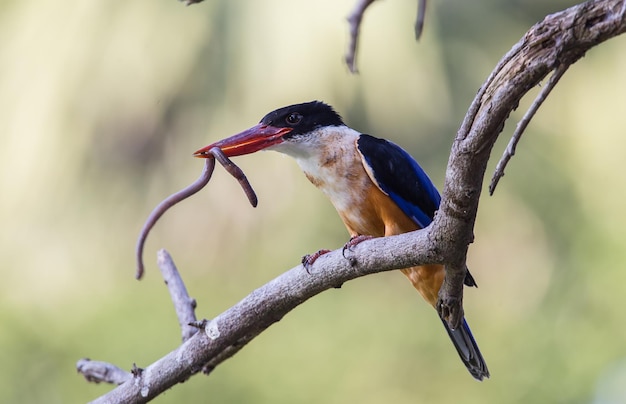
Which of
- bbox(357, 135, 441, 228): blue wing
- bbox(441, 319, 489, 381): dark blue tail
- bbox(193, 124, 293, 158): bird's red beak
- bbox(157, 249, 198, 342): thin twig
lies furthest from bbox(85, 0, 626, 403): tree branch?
bbox(441, 319, 489, 381): dark blue tail

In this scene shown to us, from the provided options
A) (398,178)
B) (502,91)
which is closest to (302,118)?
(398,178)

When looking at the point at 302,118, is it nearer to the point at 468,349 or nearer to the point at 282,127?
the point at 282,127

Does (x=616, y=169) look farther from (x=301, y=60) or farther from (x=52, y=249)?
(x=52, y=249)

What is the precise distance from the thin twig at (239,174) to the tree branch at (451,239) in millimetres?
346

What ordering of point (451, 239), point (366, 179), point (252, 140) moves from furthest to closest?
point (366, 179), point (252, 140), point (451, 239)

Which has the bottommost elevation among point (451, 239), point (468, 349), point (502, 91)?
point (468, 349)

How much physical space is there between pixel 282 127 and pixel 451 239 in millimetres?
1296

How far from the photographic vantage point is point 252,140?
3012 mm

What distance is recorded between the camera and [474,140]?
1759 mm

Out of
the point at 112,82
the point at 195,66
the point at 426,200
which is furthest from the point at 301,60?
the point at 426,200

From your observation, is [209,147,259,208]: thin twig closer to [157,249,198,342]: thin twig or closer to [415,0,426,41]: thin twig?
[157,249,198,342]: thin twig

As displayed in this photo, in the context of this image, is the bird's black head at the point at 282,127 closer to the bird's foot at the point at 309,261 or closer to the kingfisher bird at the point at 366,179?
the kingfisher bird at the point at 366,179

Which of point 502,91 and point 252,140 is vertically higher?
point 502,91

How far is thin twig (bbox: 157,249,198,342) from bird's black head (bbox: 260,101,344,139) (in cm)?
64
